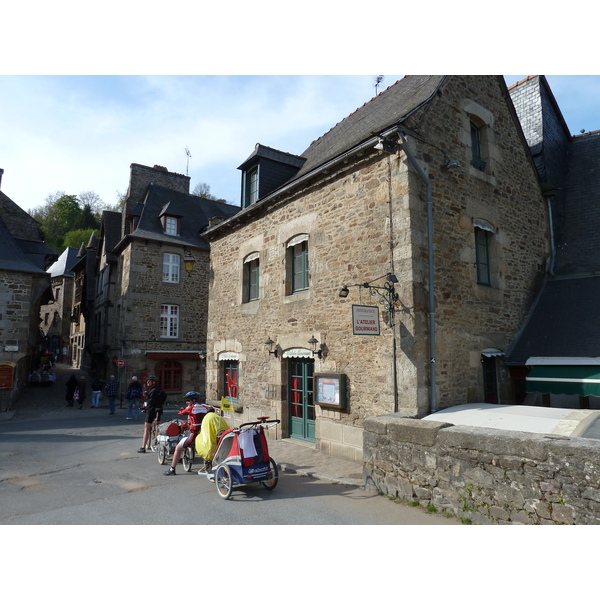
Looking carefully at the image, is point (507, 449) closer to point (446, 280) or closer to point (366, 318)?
point (366, 318)

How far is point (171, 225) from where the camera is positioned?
2011cm

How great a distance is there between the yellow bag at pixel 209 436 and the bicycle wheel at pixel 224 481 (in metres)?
0.56

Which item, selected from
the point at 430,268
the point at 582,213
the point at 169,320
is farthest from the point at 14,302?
the point at 582,213

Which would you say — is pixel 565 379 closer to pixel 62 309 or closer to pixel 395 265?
pixel 395 265

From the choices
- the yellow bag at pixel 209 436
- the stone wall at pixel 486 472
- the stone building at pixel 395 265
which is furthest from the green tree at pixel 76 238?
the stone wall at pixel 486 472

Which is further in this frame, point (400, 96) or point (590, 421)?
point (400, 96)

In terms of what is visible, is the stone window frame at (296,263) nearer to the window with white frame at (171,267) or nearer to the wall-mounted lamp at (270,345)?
the wall-mounted lamp at (270,345)

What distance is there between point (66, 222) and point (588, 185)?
158ft

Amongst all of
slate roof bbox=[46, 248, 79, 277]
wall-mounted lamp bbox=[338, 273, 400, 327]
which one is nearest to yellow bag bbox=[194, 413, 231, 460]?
wall-mounted lamp bbox=[338, 273, 400, 327]

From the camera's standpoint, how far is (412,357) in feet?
21.8

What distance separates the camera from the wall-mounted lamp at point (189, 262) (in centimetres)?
1969

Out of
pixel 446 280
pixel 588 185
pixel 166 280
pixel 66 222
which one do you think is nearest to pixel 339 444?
pixel 446 280

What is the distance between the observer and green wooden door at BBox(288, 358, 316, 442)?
883 cm

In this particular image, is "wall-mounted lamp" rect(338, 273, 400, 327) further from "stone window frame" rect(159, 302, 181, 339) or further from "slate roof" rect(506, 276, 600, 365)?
"stone window frame" rect(159, 302, 181, 339)
